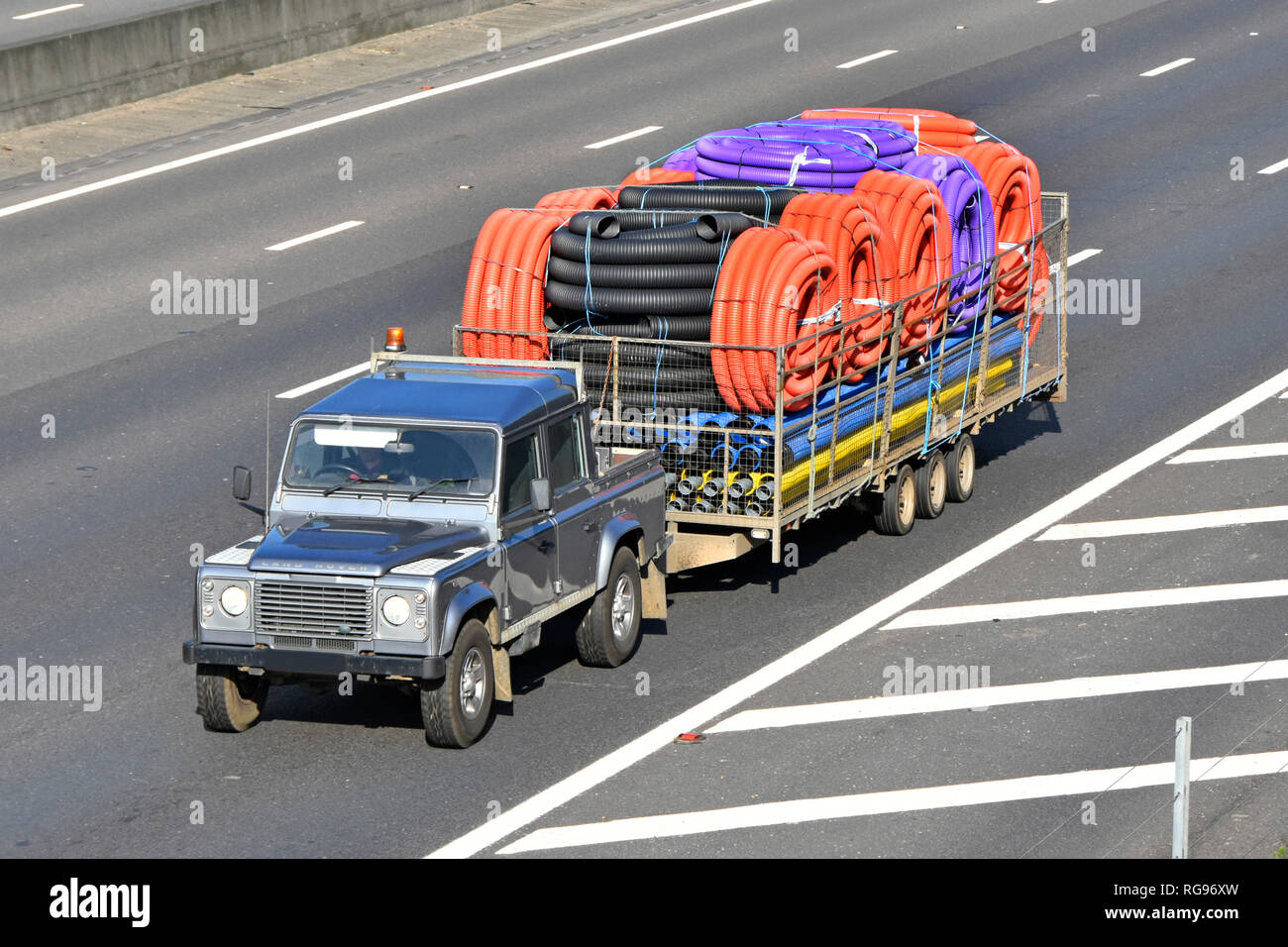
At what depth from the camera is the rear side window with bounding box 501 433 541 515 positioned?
14.6 meters

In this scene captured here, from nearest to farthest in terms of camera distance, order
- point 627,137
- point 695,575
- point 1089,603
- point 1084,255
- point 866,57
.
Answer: point 1089,603
point 695,575
point 1084,255
point 627,137
point 866,57

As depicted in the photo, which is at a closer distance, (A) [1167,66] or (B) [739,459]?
(B) [739,459]

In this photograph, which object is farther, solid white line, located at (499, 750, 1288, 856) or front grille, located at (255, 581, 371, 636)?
front grille, located at (255, 581, 371, 636)

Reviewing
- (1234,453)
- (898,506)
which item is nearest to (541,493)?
(898,506)

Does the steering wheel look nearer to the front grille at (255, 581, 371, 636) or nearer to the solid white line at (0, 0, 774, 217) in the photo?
the front grille at (255, 581, 371, 636)

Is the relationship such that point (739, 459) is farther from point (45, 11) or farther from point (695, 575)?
point (45, 11)

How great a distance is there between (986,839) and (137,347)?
13214mm

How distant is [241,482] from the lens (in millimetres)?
14648

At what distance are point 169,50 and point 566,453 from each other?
19433mm

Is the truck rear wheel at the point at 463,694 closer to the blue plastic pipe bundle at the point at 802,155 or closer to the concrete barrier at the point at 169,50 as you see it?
the blue plastic pipe bundle at the point at 802,155

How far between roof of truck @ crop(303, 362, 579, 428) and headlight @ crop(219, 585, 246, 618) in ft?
5.71

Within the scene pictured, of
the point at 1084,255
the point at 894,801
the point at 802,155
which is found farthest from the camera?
the point at 1084,255

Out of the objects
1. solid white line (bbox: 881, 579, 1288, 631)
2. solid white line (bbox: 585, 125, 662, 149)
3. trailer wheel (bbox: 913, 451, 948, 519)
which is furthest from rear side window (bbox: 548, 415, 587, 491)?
solid white line (bbox: 585, 125, 662, 149)

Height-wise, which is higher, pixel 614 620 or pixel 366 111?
pixel 366 111
